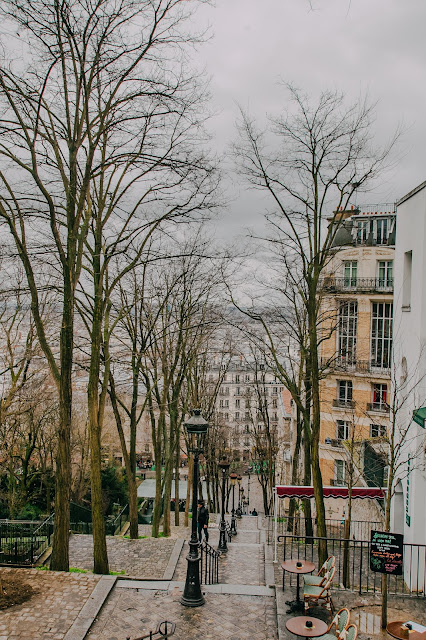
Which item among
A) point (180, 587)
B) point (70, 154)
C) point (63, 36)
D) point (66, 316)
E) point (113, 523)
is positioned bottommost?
point (113, 523)

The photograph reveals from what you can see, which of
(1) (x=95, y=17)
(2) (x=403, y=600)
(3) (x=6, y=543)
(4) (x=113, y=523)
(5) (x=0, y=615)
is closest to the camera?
(5) (x=0, y=615)

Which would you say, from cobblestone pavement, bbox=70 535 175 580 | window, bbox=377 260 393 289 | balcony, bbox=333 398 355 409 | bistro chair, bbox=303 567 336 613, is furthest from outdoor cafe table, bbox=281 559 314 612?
window, bbox=377 260 393 289

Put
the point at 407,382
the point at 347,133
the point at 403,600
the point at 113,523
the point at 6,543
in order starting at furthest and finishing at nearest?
the point at 113,523, the point at 6,543, the point at 347,133, the point at 407,382, the point at 403,600

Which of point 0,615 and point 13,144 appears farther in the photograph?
point 13,144

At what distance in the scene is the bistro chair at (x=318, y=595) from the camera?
30.3ft

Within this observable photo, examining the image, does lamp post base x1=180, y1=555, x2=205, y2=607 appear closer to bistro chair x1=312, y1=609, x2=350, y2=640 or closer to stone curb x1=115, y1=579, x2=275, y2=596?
stone curb x1=115, y1=579, x2=275, y2=596

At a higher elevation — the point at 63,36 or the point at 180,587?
the point at 63,36

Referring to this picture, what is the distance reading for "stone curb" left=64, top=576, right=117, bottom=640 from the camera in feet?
27.4

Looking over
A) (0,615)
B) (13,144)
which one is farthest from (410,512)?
(13,144)

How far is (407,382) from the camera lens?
12.4 metres

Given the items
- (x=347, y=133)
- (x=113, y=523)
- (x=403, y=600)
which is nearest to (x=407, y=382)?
(x=403, y=600)

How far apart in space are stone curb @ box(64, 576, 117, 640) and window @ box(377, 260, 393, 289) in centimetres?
2390

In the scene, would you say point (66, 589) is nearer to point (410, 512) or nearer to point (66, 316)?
point (66, 316)

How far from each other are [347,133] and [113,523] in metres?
20.6
